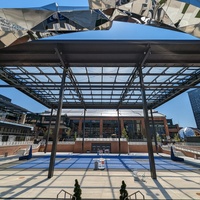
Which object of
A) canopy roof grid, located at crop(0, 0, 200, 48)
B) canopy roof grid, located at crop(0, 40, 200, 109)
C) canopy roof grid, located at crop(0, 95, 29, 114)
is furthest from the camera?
canopy roof grid, located at crop(0, 95, 29, 114)

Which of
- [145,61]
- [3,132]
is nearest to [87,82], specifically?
[145,61]

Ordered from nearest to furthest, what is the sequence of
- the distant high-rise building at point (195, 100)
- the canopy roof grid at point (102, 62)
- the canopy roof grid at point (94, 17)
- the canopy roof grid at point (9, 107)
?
the canopy roof grid at point (94, 17) < the canopy roof grid at point (102, 62) < the canopy roof grid at point (9, 107) < the distant high-rise building at point (195, 100)

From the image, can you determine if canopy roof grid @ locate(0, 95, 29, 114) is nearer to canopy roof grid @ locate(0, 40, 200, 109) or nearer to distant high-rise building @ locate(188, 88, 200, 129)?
canopy roof grid @ locate(0, 40, 200, 109)

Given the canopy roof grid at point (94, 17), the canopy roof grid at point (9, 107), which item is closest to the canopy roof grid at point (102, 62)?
the canopy roof grid at point (94, 17)

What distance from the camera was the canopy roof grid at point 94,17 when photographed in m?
3.65

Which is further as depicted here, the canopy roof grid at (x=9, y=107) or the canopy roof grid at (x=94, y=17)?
the canopy roof grid at (x=9, y=107)

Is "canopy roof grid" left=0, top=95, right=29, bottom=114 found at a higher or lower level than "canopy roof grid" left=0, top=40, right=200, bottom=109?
higher

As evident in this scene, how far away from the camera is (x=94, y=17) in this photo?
13.3 feet

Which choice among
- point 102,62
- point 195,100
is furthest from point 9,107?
point 195,100

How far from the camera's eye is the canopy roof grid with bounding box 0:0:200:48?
3652mm

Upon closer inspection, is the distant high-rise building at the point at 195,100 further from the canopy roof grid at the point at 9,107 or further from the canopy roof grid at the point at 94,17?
the canopy roof grid at the point at 94,17

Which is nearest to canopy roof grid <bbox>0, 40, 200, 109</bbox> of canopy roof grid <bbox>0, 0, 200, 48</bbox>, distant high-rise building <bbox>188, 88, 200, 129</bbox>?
canopy roof grid <bbox>0, 0, 200, 48</bbox>

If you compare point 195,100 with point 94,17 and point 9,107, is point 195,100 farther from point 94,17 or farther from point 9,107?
point 94,17

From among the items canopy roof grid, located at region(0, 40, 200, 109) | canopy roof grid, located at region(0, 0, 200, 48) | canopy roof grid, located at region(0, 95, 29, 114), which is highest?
canopy roof grid, located at region(0, 95, 29, 114)
